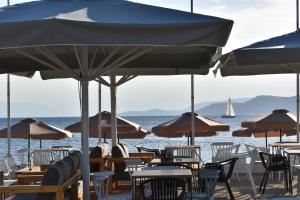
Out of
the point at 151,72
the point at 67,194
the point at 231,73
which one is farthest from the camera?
the point at 151,72

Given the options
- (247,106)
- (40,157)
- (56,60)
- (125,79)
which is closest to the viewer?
(56,60)

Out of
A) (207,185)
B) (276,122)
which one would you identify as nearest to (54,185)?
(207,185)

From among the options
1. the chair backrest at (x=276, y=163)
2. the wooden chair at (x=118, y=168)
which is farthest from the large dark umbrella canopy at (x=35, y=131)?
the chair backrest at (x=276, y=163)

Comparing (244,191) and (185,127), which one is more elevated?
(185,127)

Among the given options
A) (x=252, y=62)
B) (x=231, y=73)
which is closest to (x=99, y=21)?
(x=252, y=62)

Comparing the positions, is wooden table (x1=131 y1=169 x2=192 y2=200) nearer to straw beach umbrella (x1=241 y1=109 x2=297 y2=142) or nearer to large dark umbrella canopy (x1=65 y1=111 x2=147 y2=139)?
straw beach umbrella (x1=241 y1=109 x2=297 y2=142)

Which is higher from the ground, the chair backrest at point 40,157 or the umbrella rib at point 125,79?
the umbrella rib at point 125,79

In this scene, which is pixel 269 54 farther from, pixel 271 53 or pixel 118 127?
pixel 118 127

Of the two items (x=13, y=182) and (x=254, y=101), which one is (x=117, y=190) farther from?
(x=254, y=101)

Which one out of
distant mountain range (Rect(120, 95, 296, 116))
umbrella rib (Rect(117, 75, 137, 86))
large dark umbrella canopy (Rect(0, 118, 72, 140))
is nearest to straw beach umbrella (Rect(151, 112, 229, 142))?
large dark umbrella canopy (Rect(0, 118, 72, 140))

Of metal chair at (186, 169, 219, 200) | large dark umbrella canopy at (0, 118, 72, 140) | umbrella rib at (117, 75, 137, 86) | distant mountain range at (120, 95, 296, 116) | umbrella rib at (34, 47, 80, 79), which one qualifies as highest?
distant mountain range at (120, 95, 296, 116)

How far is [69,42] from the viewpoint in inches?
195

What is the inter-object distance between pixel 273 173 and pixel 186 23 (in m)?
6.79

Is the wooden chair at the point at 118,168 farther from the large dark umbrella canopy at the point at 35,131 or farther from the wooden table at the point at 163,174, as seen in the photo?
the large dark umbrella canopy at the point at 35,131
